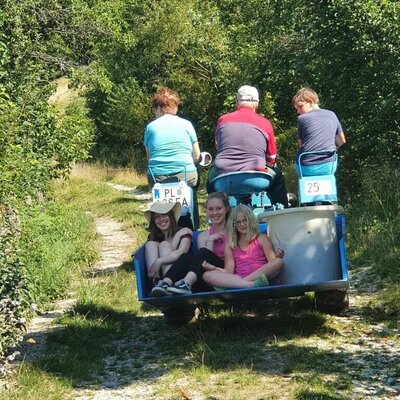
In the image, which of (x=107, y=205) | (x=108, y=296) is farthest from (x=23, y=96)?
(x=107, y=205)

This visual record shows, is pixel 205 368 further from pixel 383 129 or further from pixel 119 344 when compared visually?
pixel 383 129

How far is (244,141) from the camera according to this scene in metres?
7.12

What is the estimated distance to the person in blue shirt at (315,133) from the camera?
8.27 metres

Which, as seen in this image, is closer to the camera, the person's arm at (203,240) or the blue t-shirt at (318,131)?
the person's arm at (203,240)

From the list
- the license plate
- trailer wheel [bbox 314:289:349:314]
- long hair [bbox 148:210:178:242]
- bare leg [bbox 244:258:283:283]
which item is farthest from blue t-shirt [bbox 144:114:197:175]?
bare leg [bbox 244:258:283:283]

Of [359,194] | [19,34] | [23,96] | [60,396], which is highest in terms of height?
[19,34]

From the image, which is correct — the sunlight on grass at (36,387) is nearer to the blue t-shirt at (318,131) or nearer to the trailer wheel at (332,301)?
the trailer wheel at (332,301)

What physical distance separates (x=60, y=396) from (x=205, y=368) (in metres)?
1.02

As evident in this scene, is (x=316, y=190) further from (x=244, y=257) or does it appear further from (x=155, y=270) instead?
(x=155, y=270)

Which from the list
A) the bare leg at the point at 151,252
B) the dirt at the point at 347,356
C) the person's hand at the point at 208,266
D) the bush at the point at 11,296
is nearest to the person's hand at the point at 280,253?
the person's hand at the point at 208,266

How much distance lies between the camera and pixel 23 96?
12.1 metres

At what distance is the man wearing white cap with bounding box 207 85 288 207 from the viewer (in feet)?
23.3

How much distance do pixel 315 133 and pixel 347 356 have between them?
127 inches

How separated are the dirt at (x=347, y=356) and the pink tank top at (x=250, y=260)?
0.68 metres
